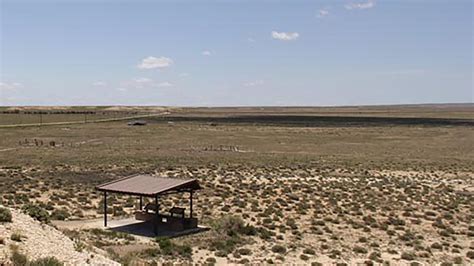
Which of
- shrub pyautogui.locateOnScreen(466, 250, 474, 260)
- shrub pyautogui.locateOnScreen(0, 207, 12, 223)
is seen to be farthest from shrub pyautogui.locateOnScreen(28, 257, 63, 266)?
shrub pyautogui.locateOnScreen(466, 250, 474, 260)

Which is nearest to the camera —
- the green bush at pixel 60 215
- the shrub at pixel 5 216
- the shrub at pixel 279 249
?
the shrub at pixel 5 216

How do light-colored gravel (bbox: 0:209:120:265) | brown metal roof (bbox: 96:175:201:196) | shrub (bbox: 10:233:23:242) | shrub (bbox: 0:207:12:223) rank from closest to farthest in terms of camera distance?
light-colored gravel (bbox: 0:209:120:265)
shrub (bbox: 10:233:23:242)
shrub (bbox: 0:207:12:223)
brown metal roof (bbox: 96:175:201:196)

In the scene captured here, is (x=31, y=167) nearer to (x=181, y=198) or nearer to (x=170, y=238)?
(x=181, y=198)

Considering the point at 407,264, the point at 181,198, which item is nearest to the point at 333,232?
the point at 407,264

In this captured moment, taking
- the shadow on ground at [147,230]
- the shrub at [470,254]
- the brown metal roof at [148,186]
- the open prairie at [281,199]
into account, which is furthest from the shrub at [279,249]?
the shrub at [470,254]

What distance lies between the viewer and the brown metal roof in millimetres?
21828

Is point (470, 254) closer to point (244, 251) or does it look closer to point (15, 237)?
point (244, 251)

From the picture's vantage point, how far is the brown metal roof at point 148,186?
2183 cm

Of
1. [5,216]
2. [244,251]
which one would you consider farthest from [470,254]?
[5,216]

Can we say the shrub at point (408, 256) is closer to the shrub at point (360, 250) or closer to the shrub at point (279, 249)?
the shrub at point (360, 250)

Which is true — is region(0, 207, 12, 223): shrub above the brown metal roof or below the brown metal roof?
above

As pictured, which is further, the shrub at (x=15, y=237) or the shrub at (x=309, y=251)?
the shrub at (x=309, y=251)

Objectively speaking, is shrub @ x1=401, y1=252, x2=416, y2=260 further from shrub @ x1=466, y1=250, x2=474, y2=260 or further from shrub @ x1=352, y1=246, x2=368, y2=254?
shrub @ x1=466, y1=250, x2=474, y2=260

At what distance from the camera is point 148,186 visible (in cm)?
2241
